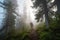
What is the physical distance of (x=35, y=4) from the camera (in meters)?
3.58

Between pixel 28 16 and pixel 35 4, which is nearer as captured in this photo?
pixel 35 4

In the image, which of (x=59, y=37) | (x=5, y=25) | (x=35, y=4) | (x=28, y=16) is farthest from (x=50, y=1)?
(x=5, y=25)

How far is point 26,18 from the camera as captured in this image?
3.81 m

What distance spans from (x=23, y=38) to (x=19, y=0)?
1053 millimetres

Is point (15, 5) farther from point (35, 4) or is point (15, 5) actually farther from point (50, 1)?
point (50, 1)

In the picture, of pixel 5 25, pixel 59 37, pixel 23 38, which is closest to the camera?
pixel 59 37

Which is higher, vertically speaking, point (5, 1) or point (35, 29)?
point (5, 1)

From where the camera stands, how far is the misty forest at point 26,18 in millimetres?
3486

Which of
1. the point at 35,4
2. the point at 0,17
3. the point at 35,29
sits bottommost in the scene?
the point at 35,29

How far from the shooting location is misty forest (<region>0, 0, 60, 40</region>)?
137 inches

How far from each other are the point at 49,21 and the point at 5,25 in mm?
1097

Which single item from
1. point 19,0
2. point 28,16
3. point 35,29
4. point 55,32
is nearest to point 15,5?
point 19,0

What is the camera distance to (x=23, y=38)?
341 centimetres

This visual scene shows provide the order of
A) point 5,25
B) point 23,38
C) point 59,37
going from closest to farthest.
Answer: point 59,37 < point 23,38 < point 5,25
